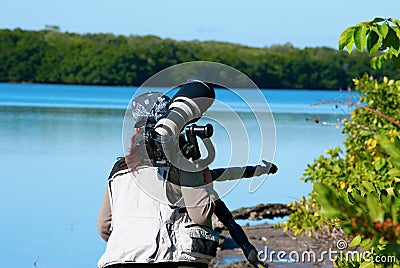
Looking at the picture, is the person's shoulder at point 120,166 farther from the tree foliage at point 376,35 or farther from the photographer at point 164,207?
the tree foliage at point 376,35

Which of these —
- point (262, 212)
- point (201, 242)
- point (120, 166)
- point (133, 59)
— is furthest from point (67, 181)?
point (133, 59)

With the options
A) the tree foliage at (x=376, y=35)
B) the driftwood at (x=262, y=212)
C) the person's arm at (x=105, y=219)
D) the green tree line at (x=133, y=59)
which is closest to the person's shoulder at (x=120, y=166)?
the person's arm at (x=105, y=219)

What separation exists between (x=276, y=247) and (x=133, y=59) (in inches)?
2847

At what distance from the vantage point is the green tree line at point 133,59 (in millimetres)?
76875

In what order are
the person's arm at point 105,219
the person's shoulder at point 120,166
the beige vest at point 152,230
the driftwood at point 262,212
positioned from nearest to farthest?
the beige vest at point 152,230, the person's shoulder at point 120,166, the person's arm at point 105,219, the driftwood at point 262,212

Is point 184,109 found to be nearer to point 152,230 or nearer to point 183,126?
point 183,126

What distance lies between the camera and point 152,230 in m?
3.79

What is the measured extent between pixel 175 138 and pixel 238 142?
310mm

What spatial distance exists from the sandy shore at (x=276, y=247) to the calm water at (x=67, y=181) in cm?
60

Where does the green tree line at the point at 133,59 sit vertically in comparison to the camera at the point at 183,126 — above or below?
below

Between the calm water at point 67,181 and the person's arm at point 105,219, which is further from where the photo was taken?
the calm water at point 67,181

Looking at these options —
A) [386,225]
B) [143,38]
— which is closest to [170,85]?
[386,225]

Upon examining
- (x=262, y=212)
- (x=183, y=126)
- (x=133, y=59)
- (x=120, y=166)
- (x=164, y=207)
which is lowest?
(x=133, y=59)

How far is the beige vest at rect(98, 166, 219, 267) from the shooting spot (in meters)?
3.79
